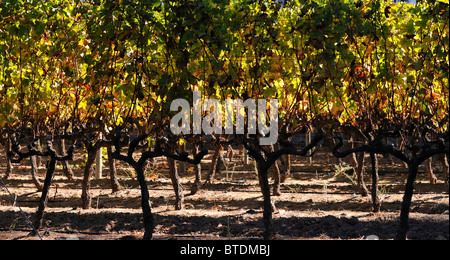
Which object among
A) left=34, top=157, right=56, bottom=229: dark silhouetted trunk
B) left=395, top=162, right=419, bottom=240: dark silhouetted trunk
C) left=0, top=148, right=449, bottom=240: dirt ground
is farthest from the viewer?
left=34, top=157, right=56, bottom=229: dark silhouetted trunk

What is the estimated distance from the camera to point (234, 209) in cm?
865

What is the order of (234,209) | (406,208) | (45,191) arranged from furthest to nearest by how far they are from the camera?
1. (234,209)
2. (45,191)
3. (406,208)

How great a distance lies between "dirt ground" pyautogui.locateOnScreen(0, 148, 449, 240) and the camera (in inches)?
244

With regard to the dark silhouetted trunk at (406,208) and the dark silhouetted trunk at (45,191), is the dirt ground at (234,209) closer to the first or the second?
the dark silhouetted trunk at (45,191)

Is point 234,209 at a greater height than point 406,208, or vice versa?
point 406,208

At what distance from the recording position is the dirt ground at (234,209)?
244 inches

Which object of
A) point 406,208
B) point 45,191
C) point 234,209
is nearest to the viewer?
point 406,208

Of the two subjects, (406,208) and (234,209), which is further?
(234,209)

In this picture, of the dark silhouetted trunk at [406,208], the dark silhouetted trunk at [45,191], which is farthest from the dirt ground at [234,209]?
the dark silhouetted trunk at [406,208]

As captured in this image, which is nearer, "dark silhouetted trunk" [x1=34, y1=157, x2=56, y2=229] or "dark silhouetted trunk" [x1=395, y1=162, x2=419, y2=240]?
"dark silhouetted trunk" [x1=395, y1=162, x2=419, y2=240]

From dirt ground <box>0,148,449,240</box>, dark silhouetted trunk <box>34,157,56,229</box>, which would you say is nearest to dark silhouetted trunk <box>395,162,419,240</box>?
dirt ground <box>0,148,449,240</box>

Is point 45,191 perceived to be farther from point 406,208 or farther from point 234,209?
point 406,208

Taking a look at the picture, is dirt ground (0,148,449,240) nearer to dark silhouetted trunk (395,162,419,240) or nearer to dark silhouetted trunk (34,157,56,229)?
dark silhouetted trunk (34,157,56,229)

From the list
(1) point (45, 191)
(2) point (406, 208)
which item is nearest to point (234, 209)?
(1) point (45, 191)
